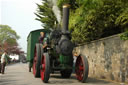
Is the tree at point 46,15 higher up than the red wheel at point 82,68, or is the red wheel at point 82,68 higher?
the tree at point 46,15

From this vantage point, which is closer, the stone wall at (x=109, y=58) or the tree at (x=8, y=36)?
the stone wall at (x=109, y=58)

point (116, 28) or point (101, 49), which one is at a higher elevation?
point (116, 28)

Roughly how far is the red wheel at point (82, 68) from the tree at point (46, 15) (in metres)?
17.0

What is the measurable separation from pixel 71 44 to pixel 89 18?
187 inches

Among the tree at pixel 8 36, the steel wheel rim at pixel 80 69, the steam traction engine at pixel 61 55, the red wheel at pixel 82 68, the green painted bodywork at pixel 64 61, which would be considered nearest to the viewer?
the red wheel at pixel 82 68

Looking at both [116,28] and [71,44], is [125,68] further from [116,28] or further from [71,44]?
[116,28]

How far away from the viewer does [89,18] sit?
1282 centimetres

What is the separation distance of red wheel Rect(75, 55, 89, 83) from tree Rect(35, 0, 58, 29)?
16997 millimetres

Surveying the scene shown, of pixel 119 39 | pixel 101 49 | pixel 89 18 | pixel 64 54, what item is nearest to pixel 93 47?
pixel 101 49

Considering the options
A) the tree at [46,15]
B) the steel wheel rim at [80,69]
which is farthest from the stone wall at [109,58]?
the tree at [46,15]

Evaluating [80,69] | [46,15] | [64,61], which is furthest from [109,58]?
[46,15]

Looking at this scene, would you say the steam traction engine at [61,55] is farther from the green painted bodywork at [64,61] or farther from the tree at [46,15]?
the tree at [46,15]

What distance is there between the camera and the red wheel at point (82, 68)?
25.7ft

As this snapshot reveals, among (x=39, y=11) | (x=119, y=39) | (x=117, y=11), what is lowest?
(x=119, y=39)
